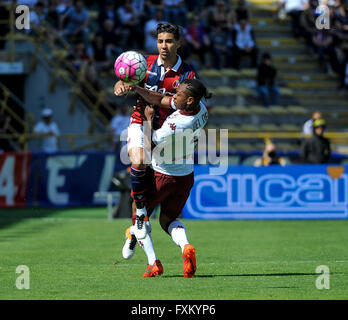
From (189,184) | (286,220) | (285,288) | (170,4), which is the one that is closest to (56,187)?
(286,220)

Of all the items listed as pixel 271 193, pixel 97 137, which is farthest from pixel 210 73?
pixel 271 193

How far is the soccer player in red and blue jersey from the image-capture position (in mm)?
9633

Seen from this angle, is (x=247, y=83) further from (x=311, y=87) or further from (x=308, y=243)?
(x=308, y=243)

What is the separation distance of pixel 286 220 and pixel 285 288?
9747 mm

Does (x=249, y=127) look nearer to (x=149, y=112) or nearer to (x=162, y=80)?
(x=162, y=80)

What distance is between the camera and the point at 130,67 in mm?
9320

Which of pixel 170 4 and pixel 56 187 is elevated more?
pixel 170 4

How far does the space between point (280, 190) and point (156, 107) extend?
877 centimetres

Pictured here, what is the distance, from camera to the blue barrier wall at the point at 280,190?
1816 cm

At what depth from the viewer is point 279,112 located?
2756 centimetres

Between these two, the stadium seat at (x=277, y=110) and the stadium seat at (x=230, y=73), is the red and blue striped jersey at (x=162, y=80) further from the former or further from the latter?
the stadium seat at (x=230, y=73)

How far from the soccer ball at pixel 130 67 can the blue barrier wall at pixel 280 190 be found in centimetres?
891
